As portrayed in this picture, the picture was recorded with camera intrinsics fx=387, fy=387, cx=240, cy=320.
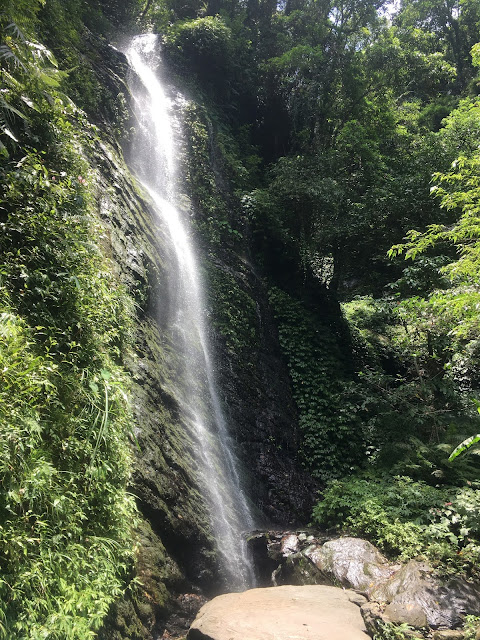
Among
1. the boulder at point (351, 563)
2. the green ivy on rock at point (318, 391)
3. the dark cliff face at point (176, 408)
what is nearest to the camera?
the dark cliff face at point (176, 408)

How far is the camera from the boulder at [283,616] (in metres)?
3.07

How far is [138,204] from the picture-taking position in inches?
297

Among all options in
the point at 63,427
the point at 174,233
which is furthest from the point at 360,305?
the point at 63,427

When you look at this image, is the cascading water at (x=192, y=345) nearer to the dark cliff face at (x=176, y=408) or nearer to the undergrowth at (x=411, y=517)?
the dark cliff face at (x=176, y=408)

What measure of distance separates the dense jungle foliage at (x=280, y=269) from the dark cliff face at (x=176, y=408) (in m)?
0.44

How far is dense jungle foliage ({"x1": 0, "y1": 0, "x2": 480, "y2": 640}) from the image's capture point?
2494mm

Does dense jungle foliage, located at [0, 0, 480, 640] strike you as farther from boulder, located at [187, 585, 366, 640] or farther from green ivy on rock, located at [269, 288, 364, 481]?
boulder, located at [187, 585, 366, 640]

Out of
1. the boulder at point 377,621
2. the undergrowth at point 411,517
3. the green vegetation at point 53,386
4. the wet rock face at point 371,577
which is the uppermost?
the green vegetation at point 53,386

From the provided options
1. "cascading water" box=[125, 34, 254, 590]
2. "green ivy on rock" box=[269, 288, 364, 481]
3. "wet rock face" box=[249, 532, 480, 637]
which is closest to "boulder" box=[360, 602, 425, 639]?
"wet rock face" box=[249, 532, 480, 637]

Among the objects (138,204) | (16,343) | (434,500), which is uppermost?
(138,204)

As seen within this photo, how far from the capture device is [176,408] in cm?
576

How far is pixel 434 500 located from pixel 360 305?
7.50 meters

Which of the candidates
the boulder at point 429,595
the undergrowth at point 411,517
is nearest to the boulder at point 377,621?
the boulder at point 429,595

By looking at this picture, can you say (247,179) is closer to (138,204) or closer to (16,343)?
(138,204)
